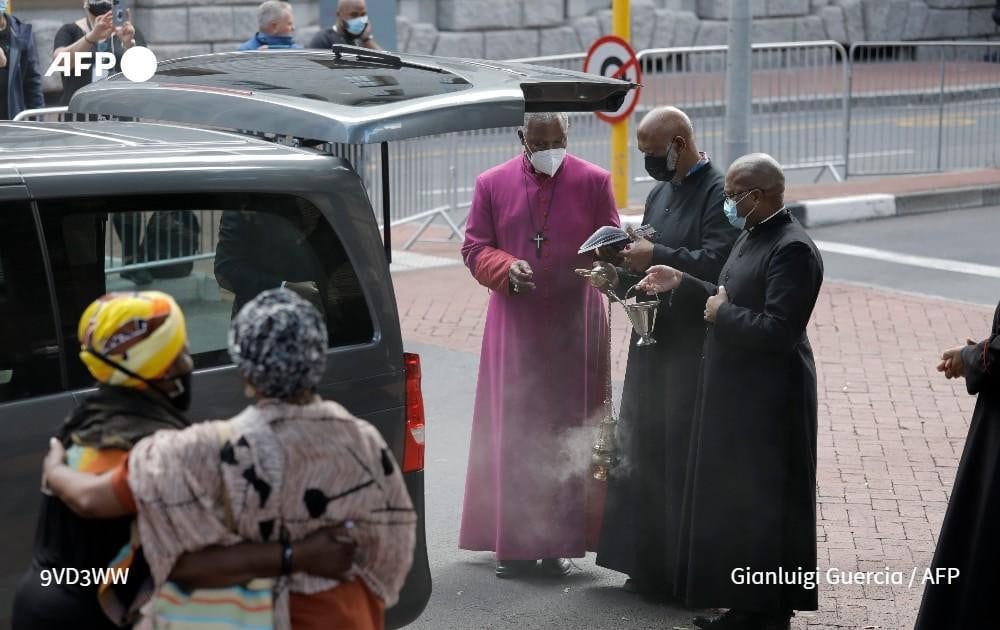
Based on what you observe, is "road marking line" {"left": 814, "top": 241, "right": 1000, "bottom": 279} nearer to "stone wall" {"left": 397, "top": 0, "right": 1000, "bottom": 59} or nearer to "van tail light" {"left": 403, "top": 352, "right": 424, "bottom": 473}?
"van tail light" {"left": 403, "top": 352, "right": 424, "bottom": 473}

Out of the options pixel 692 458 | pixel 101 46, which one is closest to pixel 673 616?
pixel 692 458

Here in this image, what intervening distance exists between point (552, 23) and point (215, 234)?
20161mm

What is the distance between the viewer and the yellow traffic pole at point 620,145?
1308 cm

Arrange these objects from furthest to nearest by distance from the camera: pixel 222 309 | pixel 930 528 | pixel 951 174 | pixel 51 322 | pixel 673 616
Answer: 1. pixel 951 174
2. pixel 930 528
3. pixel 673 616
4. pixel 222 309
5. pixel 51 322

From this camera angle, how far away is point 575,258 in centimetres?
596

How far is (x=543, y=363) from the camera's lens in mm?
5988

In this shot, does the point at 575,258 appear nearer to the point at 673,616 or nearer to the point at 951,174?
the point at 673,616

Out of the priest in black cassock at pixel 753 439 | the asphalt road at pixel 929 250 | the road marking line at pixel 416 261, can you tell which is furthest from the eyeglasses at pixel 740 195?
the road marking line at pixel 416 261

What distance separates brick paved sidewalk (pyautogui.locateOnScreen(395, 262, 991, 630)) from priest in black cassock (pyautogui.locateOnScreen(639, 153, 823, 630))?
344 mm

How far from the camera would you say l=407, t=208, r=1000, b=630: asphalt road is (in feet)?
18.2

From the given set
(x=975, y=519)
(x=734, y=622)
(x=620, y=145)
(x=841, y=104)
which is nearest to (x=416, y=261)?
(x=620, y=145)

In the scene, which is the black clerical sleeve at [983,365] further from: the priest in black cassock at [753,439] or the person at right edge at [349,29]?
the person at right edge at [349,29]

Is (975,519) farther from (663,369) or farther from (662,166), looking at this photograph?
(662,166)

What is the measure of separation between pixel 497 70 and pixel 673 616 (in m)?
1.99
